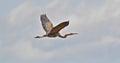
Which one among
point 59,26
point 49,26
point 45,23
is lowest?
point 59,26

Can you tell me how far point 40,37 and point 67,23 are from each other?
185 inches

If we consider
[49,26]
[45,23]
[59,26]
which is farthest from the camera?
[45,23]

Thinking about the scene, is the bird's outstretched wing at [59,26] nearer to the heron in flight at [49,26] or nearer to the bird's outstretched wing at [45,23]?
the heron in flight at [49,26]

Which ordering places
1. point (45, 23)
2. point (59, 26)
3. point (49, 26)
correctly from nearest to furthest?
point (59, 26), point (49, 26), point (45, 23)

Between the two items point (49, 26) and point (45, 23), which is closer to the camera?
point (49, 26)

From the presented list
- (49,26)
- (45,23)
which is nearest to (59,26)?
(49,26)

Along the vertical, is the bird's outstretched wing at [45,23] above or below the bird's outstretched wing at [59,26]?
above

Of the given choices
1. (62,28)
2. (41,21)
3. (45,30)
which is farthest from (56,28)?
(41,21)

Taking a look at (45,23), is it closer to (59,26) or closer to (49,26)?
(49,26)

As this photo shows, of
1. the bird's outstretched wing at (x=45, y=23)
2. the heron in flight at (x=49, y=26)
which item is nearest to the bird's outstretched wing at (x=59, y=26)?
the heron in flight at (x=49, y=26)

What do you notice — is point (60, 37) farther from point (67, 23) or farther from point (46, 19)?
point (46, 19)

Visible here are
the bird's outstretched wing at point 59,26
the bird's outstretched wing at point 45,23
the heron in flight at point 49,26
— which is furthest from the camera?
the bird's outstretched wing at point 45,23

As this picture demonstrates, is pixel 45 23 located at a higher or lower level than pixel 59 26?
higher

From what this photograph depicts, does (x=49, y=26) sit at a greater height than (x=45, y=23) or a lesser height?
lesser
